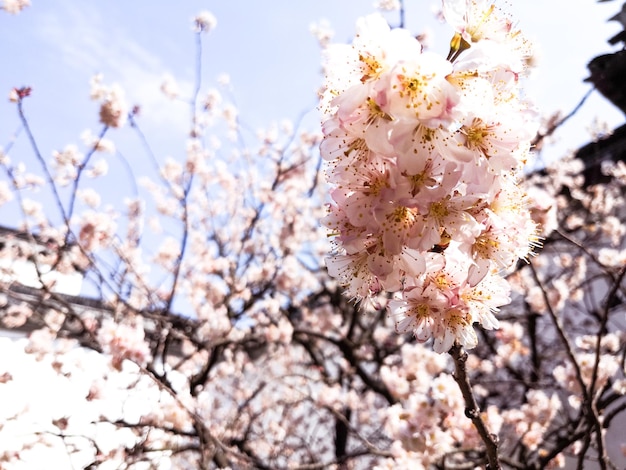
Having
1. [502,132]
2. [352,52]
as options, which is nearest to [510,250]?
[502,132]

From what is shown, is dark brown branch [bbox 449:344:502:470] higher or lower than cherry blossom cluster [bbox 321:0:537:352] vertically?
lower

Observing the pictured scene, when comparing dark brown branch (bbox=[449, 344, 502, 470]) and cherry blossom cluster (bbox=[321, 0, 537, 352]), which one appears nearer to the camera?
cherry blossom cluster (bbox=[321, 0, 537, 352])

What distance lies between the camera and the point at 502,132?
1.09 m

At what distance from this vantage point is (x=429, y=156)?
103 cm

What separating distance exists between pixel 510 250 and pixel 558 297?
16.3 ft

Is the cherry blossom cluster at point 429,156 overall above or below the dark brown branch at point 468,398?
above

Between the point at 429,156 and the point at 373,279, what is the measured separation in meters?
0.37

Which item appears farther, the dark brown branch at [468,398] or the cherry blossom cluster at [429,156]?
the dark brown branch at [468,398]

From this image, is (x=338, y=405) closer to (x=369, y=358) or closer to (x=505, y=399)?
(x=369, y=358)

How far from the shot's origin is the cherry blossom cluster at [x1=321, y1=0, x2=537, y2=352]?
3.34 ft

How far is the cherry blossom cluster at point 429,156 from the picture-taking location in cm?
102

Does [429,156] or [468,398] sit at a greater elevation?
[429,156]

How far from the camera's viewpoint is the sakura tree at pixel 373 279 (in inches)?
42.4

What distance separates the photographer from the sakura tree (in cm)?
108
